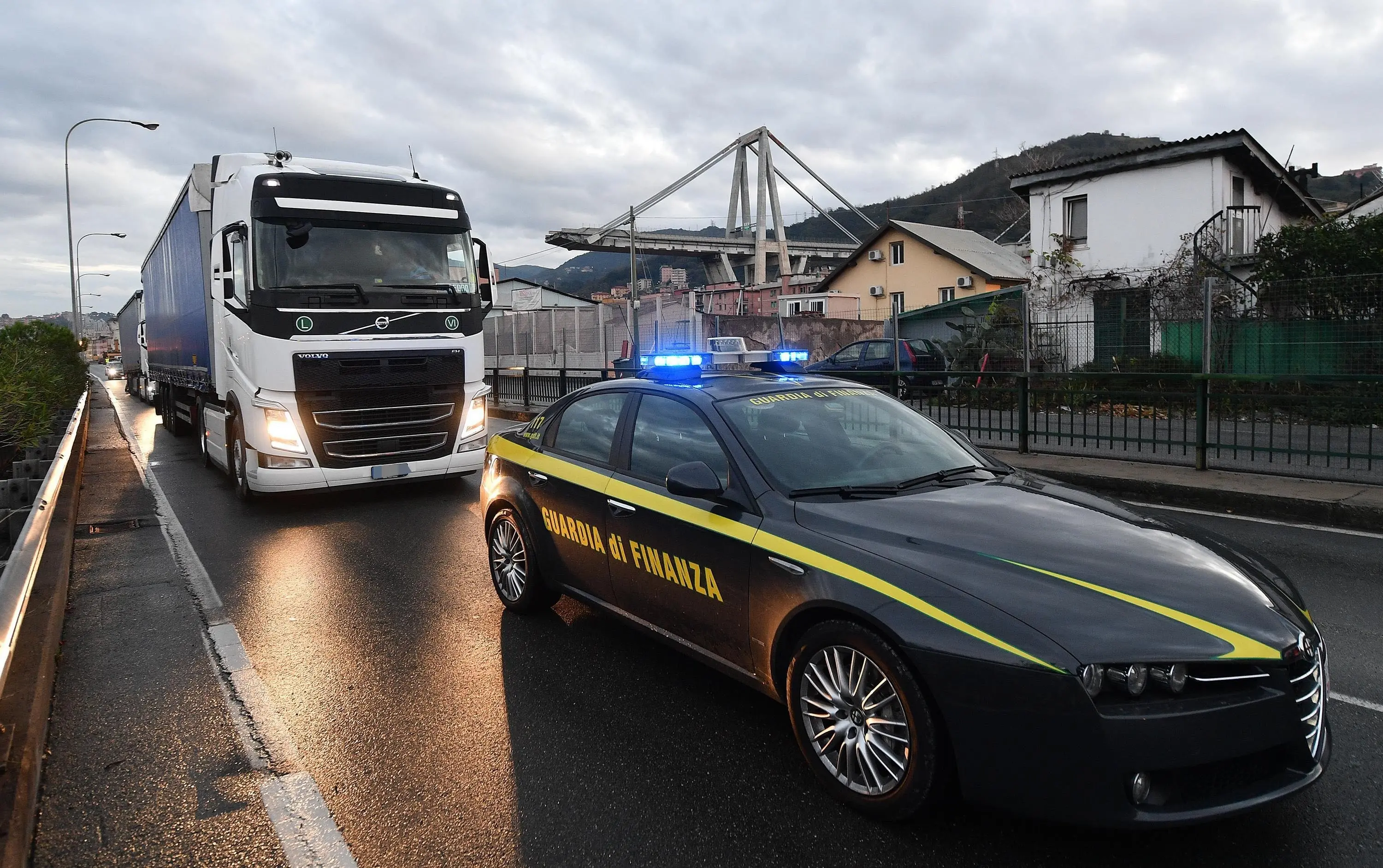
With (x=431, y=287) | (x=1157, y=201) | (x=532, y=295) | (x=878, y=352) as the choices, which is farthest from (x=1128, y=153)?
(x=532, y=295)

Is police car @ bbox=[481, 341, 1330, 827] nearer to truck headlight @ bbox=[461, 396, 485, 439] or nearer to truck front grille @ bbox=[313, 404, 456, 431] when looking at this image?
truck front grille @ bbox=[313, 404, 456, 431]

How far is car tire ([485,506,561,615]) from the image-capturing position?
535cm

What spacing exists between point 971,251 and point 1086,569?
44.6 meters

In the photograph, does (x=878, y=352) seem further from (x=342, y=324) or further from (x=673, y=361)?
(x=673, y=361)

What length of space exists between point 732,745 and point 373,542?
16.7ft

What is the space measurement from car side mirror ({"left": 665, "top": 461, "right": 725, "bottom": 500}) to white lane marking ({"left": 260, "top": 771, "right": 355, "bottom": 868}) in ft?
5.79

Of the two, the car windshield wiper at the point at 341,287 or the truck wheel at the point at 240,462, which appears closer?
the car windshield wiper at the point at 341,287

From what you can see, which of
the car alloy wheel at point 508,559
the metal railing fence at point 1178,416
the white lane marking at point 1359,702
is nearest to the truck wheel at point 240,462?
the car alloy wheel at point 508,559

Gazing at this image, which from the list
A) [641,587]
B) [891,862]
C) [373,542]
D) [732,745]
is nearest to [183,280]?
[373,542]

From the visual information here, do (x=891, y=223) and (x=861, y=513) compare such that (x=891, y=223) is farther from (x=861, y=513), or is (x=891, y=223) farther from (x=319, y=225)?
(x=861, y=513)

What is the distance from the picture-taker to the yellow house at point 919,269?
42.4 meters

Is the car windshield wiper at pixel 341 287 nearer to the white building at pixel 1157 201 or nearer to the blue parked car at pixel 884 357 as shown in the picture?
the blue parked car at pixel 884 357

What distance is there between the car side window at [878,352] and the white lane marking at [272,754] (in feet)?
61.8

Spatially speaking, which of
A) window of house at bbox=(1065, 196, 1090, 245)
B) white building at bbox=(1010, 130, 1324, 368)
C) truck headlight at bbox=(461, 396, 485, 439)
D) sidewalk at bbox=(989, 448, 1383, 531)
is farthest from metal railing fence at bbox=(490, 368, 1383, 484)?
window of house at bbox=(1065, 196, 1090, 245)
